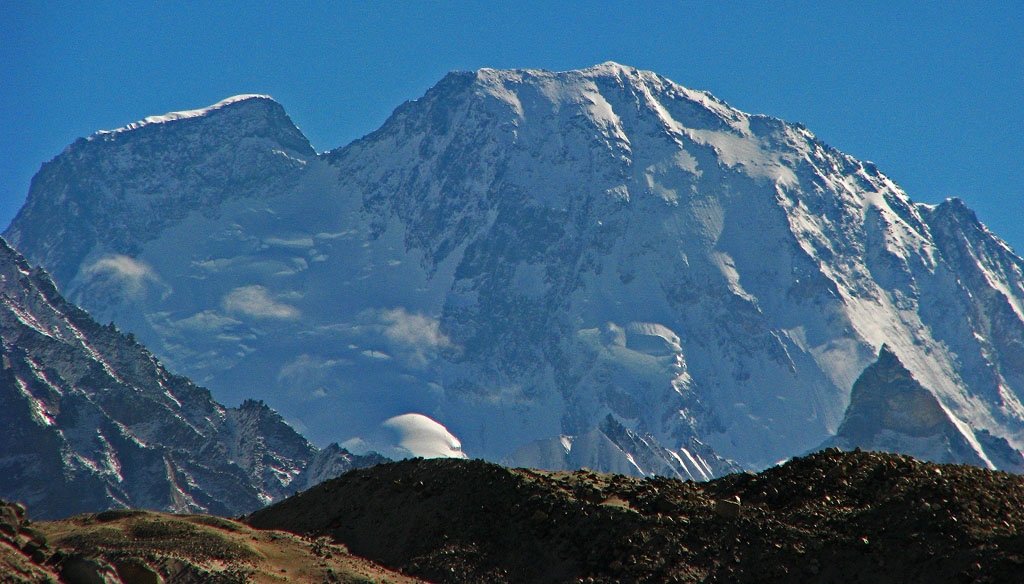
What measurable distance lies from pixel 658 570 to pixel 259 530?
14708 mm

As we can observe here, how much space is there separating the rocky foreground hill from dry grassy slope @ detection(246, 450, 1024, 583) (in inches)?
2.4

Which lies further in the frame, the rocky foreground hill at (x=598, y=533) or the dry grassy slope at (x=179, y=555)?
the rocky foreground hill at (x=598, y=533)

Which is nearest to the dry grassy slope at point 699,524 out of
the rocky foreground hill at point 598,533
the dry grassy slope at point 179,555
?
the rocky foreground hill at point 598,533

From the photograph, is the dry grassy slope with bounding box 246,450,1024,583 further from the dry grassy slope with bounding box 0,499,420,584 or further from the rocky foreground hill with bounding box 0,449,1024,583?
the dry grassy slope with bounding box 0,499,420,584

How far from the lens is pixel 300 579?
4672cm

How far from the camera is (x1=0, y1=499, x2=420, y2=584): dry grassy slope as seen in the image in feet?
136

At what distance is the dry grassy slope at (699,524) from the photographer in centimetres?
4547

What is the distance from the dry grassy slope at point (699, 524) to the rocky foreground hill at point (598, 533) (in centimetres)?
6

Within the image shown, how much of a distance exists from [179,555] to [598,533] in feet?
43.0

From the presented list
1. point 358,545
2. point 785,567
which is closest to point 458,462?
point 358,545

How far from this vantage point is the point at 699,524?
48.2 metres

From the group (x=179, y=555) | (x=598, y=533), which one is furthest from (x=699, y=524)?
(x=179, y=555)

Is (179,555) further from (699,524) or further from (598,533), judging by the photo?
(699,524)

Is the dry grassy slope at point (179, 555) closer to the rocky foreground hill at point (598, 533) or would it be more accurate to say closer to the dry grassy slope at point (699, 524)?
the rocky foreground hill at point (598, 533)
